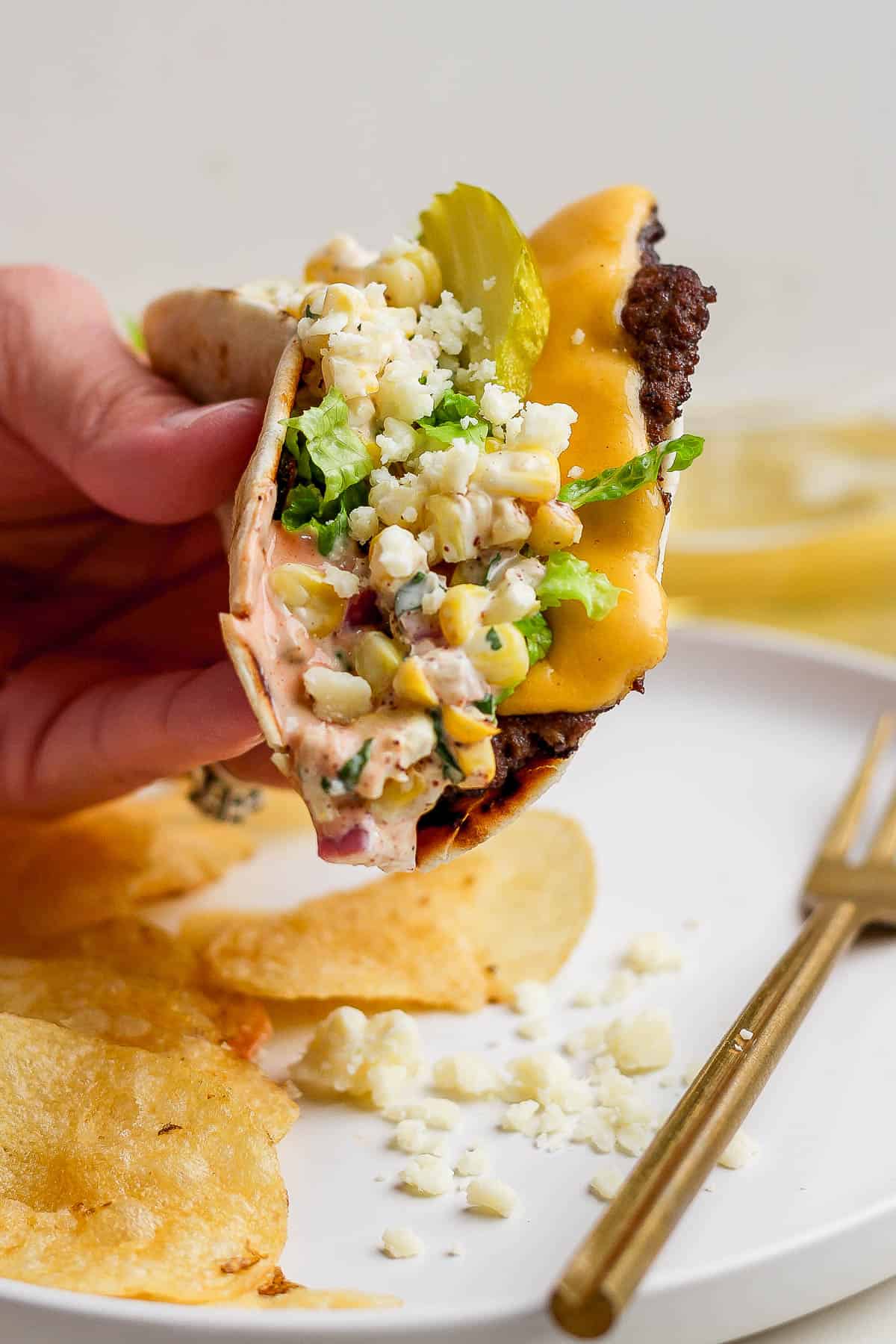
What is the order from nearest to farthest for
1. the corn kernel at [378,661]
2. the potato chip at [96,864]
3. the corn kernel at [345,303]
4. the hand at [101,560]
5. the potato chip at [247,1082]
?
the corn kernel at [378,661], the corn kernel at [345,303], the potato chip at [247,1082], the hand at [101,560], the potato chip at [96,864]

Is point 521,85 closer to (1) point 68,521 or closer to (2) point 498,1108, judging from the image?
(1) point 68,521

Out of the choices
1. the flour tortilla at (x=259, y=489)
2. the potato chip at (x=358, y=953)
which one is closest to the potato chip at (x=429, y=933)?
the potato chip at (x=358, y=953)

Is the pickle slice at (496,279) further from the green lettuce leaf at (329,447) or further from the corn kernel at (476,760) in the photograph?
the corn kernel at (476,760)

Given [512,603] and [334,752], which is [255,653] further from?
[512,603]

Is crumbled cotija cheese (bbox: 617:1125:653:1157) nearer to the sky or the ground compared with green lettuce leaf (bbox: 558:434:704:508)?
nearer to the ground

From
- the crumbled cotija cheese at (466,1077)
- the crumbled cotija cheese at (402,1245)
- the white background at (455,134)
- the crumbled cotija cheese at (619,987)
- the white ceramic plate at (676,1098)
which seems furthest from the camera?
the white background at (455,134)

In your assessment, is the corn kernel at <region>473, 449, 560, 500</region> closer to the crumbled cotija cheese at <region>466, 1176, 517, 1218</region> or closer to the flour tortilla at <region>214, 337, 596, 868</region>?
the flour tortilla at <region>214, 337, 596, 868</region>

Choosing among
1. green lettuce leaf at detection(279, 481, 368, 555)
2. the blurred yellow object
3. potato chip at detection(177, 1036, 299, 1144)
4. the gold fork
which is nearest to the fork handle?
the gold fork

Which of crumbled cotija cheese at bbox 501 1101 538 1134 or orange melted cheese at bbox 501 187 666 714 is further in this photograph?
crumbled cotija cheese at bbox 501 1101 538 1134
